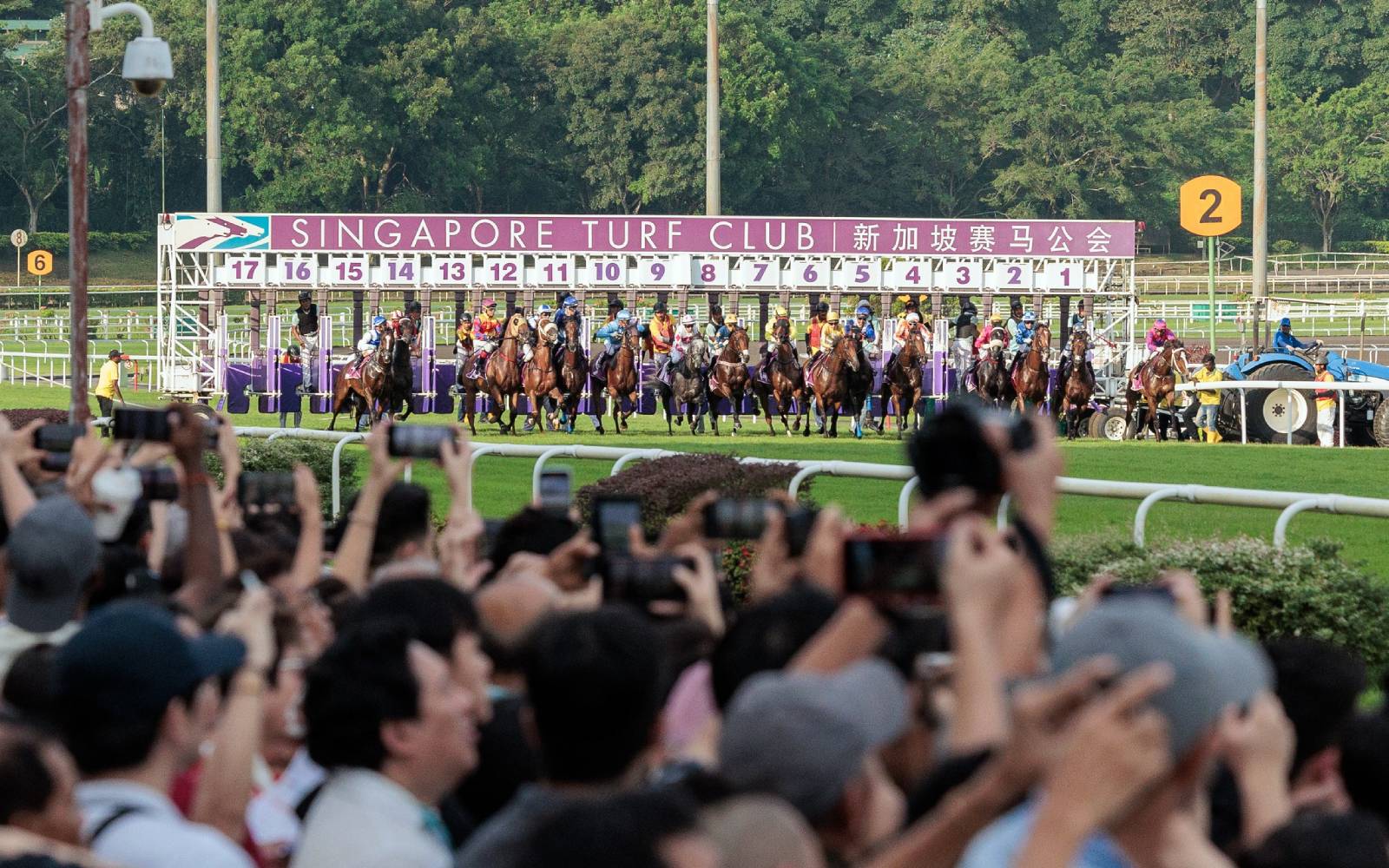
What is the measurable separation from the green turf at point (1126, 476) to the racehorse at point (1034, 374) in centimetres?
199

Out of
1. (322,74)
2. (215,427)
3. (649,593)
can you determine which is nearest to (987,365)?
(215,427)

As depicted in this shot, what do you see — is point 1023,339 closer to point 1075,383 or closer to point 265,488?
point 1075,383

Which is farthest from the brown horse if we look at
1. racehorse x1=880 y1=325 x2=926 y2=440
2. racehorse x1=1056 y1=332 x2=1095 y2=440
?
racehorse x1=1056 y1=332 x2=1095 y2=440

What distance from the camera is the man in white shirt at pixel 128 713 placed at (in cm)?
319

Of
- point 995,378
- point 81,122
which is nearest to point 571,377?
point 995,378

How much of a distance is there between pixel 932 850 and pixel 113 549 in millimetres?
2905

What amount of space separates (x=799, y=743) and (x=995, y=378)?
22.6 meters

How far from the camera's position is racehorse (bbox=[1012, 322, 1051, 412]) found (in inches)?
967

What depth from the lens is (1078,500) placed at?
13977 mm

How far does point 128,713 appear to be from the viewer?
3.25m

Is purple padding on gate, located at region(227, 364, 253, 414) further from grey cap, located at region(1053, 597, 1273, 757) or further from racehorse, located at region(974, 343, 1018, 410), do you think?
grey cap, located at region(1053, 597, 1273, 757)

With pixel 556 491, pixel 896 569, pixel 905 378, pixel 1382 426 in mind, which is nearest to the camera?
pixel 896 569

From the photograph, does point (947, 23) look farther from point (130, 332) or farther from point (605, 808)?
point (605, 808)

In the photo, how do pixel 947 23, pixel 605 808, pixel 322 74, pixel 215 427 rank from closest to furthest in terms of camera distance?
pixel 605 808
pixel 215 427
pixel 322 74
pixel 947 23
